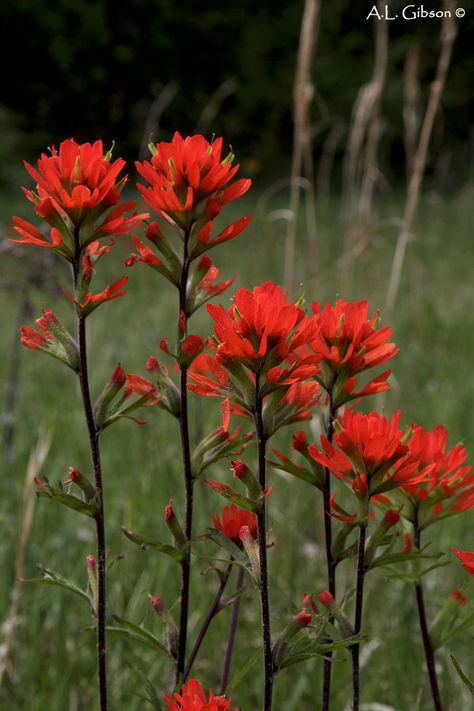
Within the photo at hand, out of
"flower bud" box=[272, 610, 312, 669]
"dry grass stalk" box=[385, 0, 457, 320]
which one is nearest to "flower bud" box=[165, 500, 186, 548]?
"flower bud" box=[272, 610, 312, 669]

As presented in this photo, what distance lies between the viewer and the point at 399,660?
137 centimetres

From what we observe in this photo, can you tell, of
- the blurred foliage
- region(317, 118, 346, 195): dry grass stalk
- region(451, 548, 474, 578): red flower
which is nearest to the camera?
region(451, 548, 474, 578): red flower

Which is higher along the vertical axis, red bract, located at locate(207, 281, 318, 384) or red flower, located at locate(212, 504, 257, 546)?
red bract, located at locate(207, 281, 318, 384)

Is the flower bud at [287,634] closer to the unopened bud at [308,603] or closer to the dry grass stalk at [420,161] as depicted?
the unopened bud at [308,603]

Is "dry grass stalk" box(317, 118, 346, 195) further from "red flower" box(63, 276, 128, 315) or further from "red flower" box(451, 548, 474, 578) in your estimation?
"red flower" box(451, 548, 474, 578)

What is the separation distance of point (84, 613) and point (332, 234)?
19.1ft

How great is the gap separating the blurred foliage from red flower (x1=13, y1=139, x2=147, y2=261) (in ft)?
38.1

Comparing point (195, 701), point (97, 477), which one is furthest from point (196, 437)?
point (195, 701)

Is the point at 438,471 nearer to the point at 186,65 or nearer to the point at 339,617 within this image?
the point at 339,617

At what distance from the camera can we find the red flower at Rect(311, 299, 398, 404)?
0.68 meters

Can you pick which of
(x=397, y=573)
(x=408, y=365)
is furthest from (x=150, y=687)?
(x=408, y=365)

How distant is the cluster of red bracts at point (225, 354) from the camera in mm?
612

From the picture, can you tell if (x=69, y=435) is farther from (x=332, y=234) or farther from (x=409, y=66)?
(x=332, y=234)

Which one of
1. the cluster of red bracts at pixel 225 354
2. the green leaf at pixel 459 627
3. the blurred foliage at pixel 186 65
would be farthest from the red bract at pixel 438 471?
the blurred foliage at pixel 186 65
